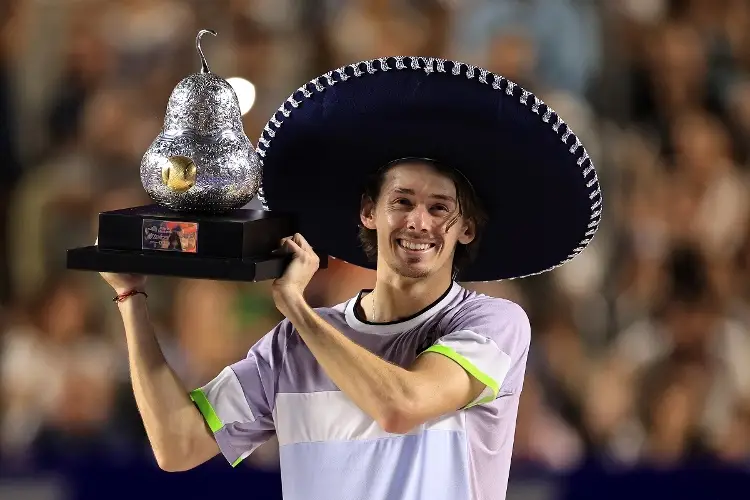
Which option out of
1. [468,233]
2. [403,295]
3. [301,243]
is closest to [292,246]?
[301,243]

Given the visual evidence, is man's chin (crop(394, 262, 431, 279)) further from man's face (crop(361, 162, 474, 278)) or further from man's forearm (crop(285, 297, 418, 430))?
man's forearm (crop(285, 297, 418, 430))

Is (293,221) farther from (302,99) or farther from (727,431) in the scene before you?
(727,431)

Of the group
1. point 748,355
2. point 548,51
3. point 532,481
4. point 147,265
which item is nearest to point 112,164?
point 548,51

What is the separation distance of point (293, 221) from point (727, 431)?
2.53m

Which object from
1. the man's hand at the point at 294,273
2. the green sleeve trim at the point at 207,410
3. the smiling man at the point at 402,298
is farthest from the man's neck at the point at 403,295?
the green sleeve trim at the point at 207,410

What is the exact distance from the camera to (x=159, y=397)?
7.12ft

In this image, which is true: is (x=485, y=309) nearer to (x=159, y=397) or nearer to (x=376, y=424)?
(x=376, y=424)

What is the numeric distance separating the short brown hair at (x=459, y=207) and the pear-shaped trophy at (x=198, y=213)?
0.22 metres

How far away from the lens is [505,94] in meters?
2.08

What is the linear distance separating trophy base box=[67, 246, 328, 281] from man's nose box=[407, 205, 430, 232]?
252 mm

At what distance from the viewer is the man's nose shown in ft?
7.08

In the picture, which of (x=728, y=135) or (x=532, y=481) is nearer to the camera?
(x=532, y=481)

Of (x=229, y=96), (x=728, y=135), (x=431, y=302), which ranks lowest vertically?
(x=431, y=302)

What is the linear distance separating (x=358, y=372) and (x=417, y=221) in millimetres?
326
